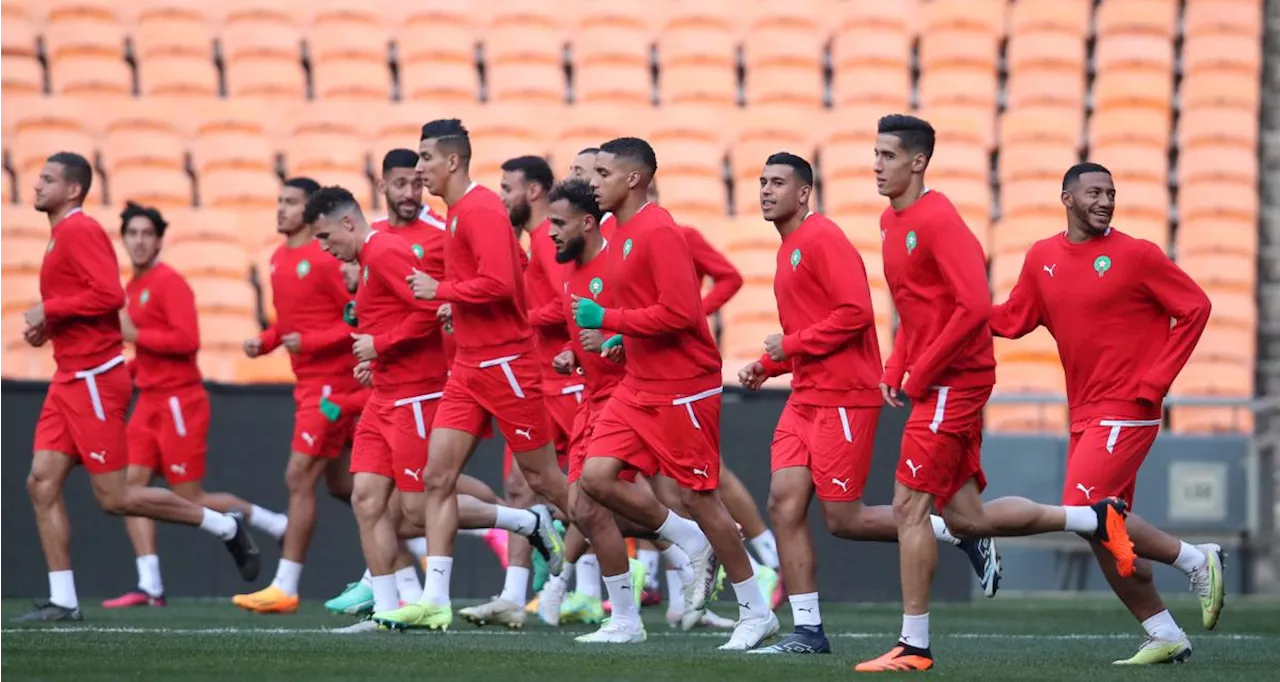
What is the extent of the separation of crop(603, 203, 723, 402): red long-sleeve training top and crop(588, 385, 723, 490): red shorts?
8 cm

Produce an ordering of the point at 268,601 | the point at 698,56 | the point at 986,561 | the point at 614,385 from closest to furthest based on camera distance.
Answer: the point at 986,561 < the point at 614,385 < the point at 268,601 < the point at 698,56

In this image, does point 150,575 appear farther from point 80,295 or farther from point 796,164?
point 796,164

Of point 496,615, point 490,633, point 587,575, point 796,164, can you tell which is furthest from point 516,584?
point 796,164

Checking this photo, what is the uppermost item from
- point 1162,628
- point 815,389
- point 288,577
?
point 815,389

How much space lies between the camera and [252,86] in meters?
17.7

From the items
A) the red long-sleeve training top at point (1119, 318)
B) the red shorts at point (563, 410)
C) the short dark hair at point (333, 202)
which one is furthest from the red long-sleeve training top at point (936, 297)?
the red shorts at point (563, 410)

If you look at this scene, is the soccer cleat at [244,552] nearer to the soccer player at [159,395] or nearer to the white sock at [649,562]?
the soccer player at [159,395]

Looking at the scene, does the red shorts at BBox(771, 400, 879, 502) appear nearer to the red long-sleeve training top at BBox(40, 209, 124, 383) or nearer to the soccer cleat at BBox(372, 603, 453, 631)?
the soccer cleat at BBox(372, 603, 453, 631)

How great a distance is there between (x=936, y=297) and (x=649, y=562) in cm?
434

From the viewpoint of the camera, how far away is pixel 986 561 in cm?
859

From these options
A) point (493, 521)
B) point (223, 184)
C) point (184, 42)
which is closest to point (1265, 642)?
point (493, 521)

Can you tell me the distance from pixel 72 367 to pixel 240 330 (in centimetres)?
502

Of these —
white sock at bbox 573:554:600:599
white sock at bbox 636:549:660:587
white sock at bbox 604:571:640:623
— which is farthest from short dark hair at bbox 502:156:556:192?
white sock at bbox 604:571:640:623

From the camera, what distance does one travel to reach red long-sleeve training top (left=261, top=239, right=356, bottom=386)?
11.4m
